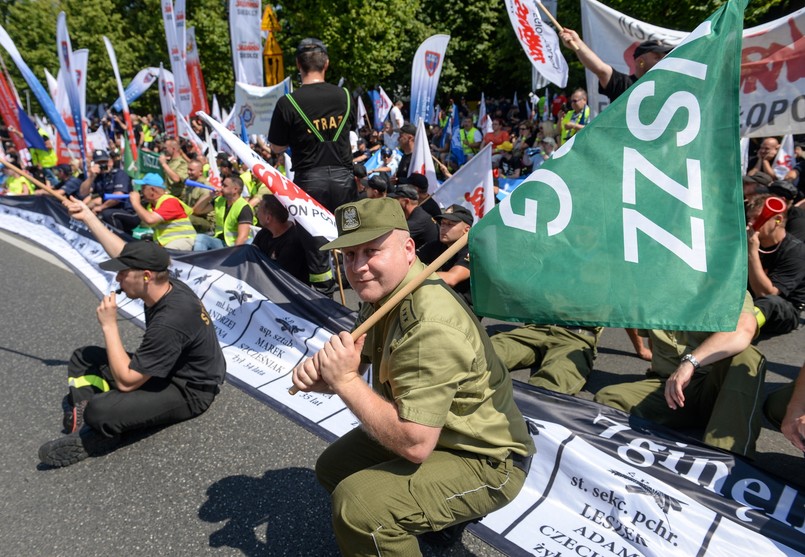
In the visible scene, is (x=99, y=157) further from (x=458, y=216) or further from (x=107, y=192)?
(x=458, y=216)

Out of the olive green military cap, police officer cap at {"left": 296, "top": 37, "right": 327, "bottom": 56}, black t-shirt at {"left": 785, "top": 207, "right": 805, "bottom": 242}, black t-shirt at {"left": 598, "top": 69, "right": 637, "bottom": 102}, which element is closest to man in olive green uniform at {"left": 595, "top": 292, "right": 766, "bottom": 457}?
black t-shirt at {"left": 598, "top": 69, "right": 637, "bottom": 102}

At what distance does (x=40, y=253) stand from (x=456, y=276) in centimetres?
674

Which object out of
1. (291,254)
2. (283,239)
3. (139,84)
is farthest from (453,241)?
(139,84)

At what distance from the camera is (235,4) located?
9031 mm

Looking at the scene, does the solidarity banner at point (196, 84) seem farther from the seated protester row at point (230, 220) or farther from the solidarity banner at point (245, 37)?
the seated protester row at point (230, 220)

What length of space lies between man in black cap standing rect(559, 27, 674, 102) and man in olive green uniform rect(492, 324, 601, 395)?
1.77 m

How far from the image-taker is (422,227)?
236 inches

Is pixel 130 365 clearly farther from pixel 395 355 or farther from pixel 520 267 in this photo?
pixel 520 267

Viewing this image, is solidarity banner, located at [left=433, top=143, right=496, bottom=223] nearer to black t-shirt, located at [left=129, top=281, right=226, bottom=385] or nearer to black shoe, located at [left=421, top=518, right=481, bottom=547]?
black t-shirt, located at [left=129, top=281, right=226, bottom=385]

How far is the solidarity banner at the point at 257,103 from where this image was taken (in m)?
7.73

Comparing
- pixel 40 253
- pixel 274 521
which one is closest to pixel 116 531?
pixel 274 521

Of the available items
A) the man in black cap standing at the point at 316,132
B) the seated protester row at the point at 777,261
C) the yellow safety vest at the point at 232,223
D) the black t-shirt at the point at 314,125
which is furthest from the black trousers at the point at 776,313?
the yellow safety vest at the point at 232,223

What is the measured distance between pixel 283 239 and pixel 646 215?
408 centimetres

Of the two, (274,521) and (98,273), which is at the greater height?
(274,521)
